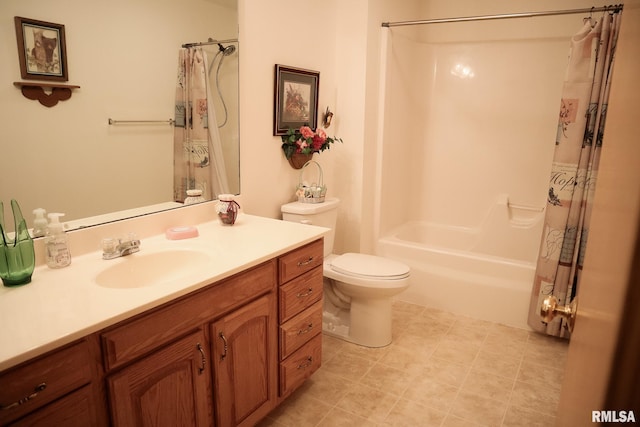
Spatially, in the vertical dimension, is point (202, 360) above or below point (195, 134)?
below

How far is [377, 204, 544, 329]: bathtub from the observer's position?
8.80ft

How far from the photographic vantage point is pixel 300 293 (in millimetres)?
1800

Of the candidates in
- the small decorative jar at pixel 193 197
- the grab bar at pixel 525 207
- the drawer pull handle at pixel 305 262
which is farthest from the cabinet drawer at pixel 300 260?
the grab bar at pixel 525 207

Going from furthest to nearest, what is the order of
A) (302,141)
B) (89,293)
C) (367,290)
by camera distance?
(302,141)
(367,290)
(89,293)

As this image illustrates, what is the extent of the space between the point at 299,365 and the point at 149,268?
0.81m

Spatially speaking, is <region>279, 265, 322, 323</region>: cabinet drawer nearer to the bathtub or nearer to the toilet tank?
the toilet tank

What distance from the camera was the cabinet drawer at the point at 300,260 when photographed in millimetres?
1667

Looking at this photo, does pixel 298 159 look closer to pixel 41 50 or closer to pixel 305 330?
pixel 305 330

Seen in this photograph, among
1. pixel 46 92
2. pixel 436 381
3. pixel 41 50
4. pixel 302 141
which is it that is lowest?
pixel 436 381

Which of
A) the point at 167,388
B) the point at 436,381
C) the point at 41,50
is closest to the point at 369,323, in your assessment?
the point at 436,381

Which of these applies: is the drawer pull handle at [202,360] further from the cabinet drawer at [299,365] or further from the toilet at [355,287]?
the toilet at [355,287]

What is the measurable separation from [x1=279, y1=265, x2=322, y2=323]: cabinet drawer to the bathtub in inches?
50.1

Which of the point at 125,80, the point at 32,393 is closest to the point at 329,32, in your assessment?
the point at 125,80

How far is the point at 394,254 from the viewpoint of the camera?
307 cm
